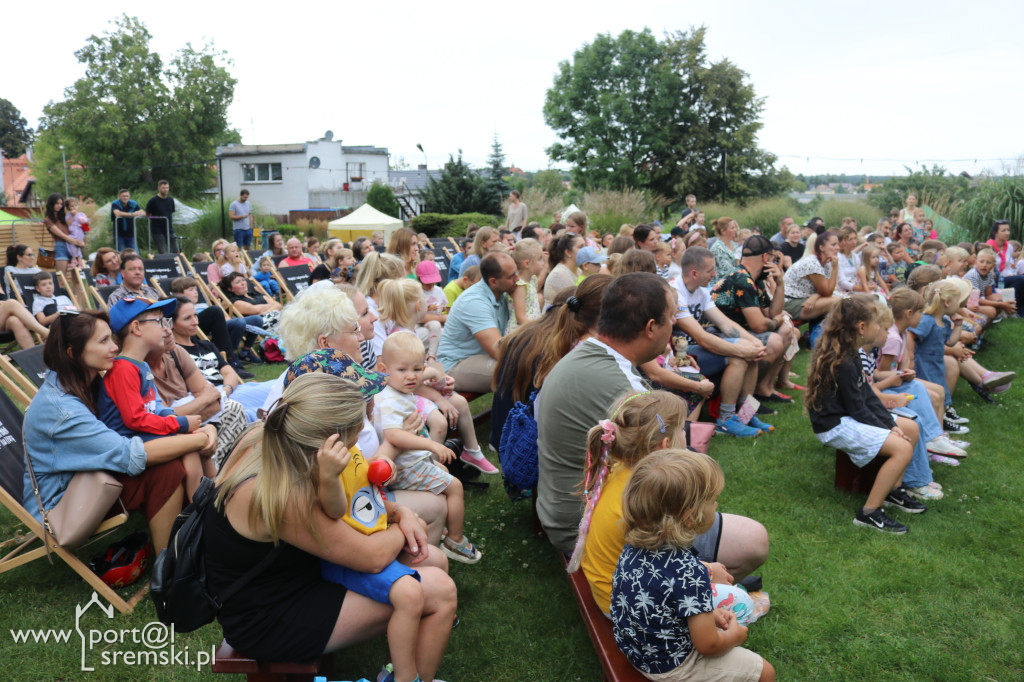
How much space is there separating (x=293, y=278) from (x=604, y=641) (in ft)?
33.1

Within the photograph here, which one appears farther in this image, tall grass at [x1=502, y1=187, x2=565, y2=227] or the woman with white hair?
tall grass at [x1=502, y1=187, x2=565, y2=227]

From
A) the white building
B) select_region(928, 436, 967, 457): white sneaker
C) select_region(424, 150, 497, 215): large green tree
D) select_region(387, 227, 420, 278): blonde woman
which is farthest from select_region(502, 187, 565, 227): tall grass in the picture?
the white building

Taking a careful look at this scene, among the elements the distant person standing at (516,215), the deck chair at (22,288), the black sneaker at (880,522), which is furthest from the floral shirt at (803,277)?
the distant person standing at (516,215)

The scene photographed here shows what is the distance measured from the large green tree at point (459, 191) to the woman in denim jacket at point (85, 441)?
25384 mm

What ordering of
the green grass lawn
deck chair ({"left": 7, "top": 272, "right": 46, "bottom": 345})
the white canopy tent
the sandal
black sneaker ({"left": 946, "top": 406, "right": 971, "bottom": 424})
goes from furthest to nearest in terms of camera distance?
the white canopy tent, deck chair ({"left": 7, "top": 272, "right": 46, "bottom": 345}), black sneaker ({"left": 946, "top": 406, "right": 971, "bottom": 424}), the sandal, the green grass lawn

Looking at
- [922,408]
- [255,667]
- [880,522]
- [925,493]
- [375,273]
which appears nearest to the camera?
[255,667]

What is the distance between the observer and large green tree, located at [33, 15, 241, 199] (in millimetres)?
40156

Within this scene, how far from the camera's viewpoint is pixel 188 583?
2369 mm

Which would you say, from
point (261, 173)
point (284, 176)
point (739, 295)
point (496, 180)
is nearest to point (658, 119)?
point (496, 180)

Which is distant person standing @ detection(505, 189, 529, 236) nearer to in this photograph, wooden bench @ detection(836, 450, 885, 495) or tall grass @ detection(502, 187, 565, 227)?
tall grass @ detection(502, 187, 565, 227)

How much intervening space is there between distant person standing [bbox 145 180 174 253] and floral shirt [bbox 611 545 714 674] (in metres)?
15.5

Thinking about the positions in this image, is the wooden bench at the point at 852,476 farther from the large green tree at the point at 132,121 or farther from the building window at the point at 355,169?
the building window at the point at 355,169

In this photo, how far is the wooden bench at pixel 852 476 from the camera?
15.6 feet

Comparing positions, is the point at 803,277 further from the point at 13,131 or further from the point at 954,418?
the point at 13,131
